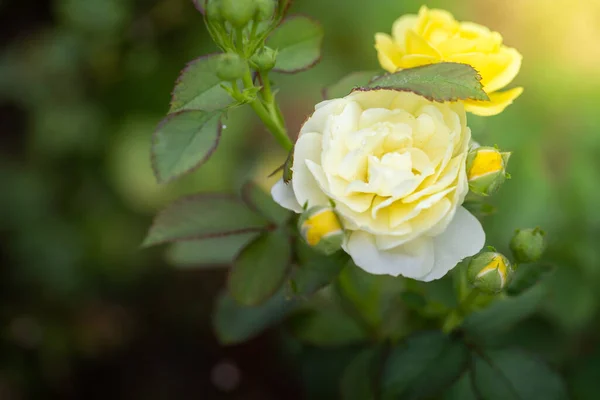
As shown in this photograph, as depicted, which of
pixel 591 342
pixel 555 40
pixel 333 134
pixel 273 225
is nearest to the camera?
pixel 333 134

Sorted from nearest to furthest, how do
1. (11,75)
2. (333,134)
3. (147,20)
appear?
(333,134) → (11,75) → (147,20)

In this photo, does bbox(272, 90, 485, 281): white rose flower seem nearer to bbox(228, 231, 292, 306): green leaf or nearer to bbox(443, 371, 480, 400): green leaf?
bbox(228, 231, 292, 306): green leaf

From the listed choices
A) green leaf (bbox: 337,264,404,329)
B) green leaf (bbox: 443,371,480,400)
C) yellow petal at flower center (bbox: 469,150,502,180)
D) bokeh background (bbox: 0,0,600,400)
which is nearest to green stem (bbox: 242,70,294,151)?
yellow petal at flower center (bbox: 469,150,502,180)

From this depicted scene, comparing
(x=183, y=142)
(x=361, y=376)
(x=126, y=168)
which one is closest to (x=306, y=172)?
(x=183, y=142)

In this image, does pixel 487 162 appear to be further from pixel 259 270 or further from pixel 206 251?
pixel 206 251

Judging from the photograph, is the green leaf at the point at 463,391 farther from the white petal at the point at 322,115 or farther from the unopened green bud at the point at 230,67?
the unopened green bud at the point at 230,67

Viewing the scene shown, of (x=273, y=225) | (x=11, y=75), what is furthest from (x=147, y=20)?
(x=273, y=225)

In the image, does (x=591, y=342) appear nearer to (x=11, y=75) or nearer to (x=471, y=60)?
(x=471, y=60)
